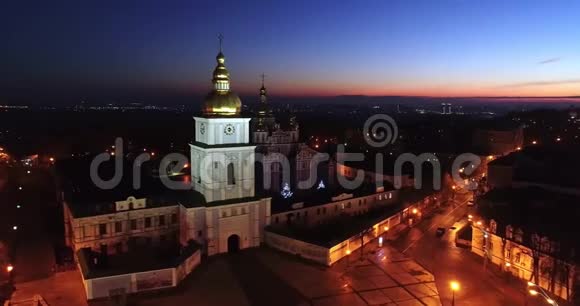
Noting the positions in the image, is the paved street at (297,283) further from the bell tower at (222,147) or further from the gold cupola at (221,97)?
the gold cupola at (221,97)

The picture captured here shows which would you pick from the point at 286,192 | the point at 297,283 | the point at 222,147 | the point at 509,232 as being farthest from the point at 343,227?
the point at 222,147

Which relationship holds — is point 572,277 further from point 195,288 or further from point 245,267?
point 195,288

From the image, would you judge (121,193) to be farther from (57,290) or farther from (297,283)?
(297,283)

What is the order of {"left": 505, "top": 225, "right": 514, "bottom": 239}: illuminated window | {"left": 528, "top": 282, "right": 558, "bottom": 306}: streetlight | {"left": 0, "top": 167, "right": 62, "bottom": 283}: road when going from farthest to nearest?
{"left": 505, "top": 225, "right": 514, "bottom": 239}: illuminated window → {"left": 0, "top": 167, "right": 62, "bottom": 283}: road → {"left": 528, "top": 282, "right": 558, "bottom": 306}: streetlight

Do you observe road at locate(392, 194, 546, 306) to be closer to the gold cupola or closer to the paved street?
the paved street

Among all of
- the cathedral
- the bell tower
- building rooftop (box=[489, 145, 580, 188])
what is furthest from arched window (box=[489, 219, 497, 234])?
the bell tower

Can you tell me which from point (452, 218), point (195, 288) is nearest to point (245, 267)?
point (195, 288)
